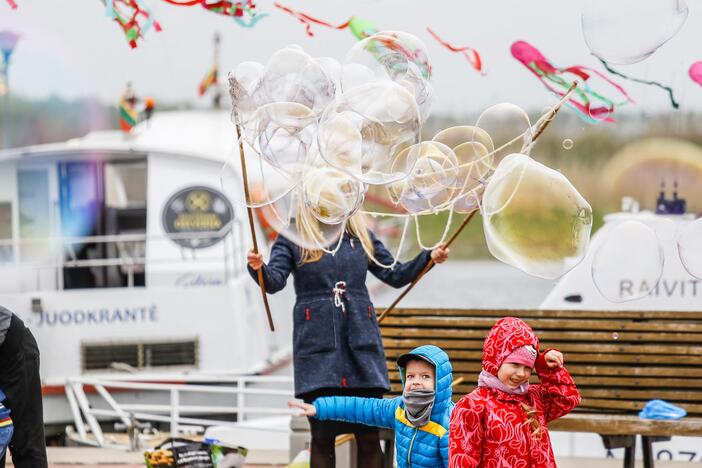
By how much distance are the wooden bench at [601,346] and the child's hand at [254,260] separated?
4.27ft

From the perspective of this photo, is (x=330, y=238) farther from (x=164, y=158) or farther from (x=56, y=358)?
(x=164, y=158)

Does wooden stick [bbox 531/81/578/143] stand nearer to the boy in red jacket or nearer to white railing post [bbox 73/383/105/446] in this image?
the boy in red jacket

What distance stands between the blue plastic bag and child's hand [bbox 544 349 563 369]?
1326 mm

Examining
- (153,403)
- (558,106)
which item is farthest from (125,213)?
(558,106)

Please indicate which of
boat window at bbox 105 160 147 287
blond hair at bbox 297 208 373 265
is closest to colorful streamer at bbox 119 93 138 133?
boat window at bbox 105 160 147 287

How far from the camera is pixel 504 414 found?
3.69 m

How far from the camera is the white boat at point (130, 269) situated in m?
10.2

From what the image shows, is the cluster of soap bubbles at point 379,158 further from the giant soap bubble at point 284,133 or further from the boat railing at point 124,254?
the boat railing at point 124,254

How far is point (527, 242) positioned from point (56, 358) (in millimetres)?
6685

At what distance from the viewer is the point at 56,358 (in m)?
10.2

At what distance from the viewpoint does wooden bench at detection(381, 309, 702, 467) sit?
5332 millimetres

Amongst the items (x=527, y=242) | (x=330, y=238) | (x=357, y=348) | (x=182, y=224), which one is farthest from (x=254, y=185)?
(x=182, y=224)

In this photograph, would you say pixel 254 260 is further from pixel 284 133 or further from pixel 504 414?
pixel 504 414

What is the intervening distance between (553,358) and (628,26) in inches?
58.8
